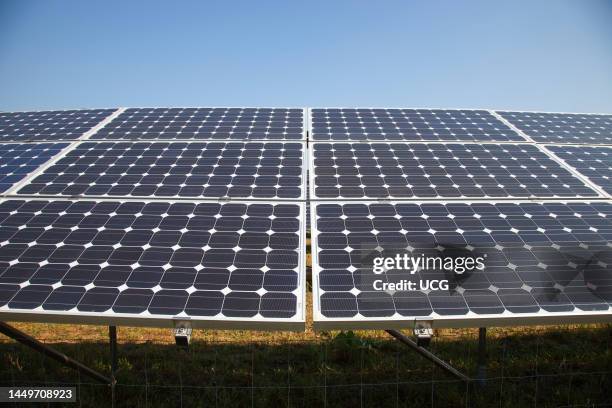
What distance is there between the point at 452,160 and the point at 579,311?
6.00 metres

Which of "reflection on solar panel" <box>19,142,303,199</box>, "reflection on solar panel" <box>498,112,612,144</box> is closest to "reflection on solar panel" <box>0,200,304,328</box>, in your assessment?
"reflection on solar panel" <box>19,142,303,199</box>

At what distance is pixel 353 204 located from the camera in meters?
9.61

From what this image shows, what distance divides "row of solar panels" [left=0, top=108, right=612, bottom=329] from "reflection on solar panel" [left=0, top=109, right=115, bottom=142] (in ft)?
3.58

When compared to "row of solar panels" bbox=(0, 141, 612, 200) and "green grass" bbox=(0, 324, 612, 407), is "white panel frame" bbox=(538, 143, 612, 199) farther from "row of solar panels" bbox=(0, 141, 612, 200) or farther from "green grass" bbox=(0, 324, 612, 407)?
"green grass" bbox=(0, 324, 612, 407)

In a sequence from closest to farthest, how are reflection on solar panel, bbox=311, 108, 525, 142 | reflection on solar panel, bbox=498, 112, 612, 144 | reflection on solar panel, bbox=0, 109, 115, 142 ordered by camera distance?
1. reflection on solar panel, bbox=311, 108, 525, 142
2. reflection on solar panel, bbox=0, 109, 115, 142
3. reflection on solar panel, bbox=498, 112, 612, 144

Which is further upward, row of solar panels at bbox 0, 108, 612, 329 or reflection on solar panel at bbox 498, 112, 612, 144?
reflection on solar panel at bbox 498, 112, 612, 144

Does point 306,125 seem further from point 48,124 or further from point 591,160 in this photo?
point 48,124

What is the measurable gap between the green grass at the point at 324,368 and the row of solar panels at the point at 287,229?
294 cm

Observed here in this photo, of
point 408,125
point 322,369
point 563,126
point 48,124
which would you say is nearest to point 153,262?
point 322,369

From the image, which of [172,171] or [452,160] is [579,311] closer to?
[452,160]

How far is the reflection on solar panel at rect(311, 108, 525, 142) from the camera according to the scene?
13742mm

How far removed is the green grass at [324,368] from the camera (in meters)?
9.82

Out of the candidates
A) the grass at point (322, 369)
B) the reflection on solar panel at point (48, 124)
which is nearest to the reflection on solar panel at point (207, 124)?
the reflection on solar panel at point (48, 124)

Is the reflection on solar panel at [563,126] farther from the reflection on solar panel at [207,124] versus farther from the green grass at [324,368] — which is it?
the reflection on solar panel at [207,124]
